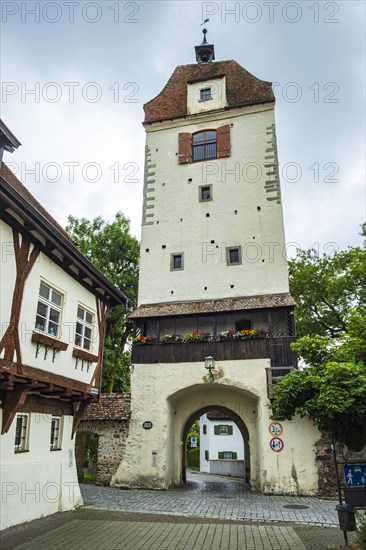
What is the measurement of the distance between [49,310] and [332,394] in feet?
21.8

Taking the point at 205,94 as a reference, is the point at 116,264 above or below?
below

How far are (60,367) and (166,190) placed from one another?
44.0 ft

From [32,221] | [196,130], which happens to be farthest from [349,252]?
[32,221]

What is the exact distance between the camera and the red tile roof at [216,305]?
17.8 m

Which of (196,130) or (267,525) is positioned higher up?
(196,130)

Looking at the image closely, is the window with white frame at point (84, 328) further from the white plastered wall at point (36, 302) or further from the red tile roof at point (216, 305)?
the red tile roof at point (216, 305)

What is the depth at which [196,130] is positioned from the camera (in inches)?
899

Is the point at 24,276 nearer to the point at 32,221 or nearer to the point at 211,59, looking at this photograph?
the point at 32,221

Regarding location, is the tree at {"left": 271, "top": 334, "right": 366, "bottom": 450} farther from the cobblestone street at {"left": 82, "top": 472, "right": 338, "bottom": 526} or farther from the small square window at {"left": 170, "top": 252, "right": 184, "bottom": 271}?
the small square window at {"left": 170, "top": 252, "right": 184, "bottom": 271}

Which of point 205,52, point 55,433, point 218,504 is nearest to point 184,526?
point 218,504

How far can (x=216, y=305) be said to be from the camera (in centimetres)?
1853

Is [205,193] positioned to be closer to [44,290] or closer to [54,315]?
[54,315]

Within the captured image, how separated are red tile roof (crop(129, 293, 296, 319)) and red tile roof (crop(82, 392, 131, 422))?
3513 mm

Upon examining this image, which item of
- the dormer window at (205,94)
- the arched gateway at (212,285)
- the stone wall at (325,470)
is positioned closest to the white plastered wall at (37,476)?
the arched gateway at (212,285)
